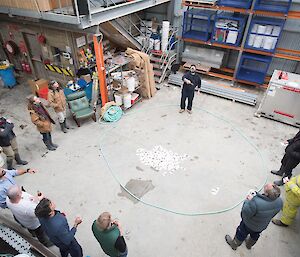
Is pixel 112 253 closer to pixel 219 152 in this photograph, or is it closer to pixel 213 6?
pixel 219 152

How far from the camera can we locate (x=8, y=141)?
4.97 m

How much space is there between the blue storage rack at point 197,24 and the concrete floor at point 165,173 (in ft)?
8.61

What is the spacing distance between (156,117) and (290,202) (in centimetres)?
419

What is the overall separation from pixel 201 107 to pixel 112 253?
5577 millimetres

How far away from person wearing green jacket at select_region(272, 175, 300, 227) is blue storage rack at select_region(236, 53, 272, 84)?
494cm

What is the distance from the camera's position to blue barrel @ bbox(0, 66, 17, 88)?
27.3ft

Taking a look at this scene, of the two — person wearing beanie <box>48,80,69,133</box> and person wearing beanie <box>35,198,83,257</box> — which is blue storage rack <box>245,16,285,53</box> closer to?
person wearing beanie <box>48,80,69,133</box>

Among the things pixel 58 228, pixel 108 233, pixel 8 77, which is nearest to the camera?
pixel 108 233

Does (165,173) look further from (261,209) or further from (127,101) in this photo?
(127,101)

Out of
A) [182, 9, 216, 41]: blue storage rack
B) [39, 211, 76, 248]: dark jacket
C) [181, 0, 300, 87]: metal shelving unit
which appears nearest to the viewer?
[39, 211, 76, 248]: dark jacket

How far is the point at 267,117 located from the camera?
280 inches

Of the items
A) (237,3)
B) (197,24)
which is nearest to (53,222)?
(237,3)

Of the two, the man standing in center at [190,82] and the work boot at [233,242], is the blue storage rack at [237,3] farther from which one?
the work boot at [233,242]

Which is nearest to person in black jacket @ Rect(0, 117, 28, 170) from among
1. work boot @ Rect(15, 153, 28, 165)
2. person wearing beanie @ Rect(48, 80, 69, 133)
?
work boot @ Rect(15, 153, 28, 165)
